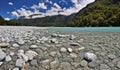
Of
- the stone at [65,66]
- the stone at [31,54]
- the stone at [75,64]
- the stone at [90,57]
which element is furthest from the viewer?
the stone at [31,54]

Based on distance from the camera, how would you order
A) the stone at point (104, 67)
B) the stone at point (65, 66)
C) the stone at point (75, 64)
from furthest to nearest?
1. the stone at point (75, 64)
2. the stone at point (65, 66)
3. the stone at point (104, 67)

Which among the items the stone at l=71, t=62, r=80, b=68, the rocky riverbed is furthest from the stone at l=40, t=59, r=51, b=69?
the stone at l=71, t=62, r=80, b=68

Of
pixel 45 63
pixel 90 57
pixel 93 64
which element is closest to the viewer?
pixel 93 64

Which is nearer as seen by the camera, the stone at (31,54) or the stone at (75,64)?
the stone at (75,64)

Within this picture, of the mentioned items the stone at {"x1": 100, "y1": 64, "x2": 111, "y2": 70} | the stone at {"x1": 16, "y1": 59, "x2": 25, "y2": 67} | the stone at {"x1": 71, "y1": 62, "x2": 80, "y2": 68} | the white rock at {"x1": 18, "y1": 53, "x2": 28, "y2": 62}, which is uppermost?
the white rock at {"x1": 18, "y1": 53, "x2": 28, "y2": 62}

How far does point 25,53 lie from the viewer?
5.29m

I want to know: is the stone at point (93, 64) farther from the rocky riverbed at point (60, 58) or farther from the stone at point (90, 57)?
the stone at point (90, 57)

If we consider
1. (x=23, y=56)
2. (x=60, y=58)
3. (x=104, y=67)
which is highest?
(x=23, y=56)

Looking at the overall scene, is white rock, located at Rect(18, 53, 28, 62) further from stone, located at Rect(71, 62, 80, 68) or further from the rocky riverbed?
stone, located at Rect(71, 62, 80, 68)

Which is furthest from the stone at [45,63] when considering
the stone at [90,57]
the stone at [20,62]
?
the stone at [90,57]

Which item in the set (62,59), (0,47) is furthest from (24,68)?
(0,47)

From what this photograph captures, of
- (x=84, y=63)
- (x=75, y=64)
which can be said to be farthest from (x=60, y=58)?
(x=84, y=63)

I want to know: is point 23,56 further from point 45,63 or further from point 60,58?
point 60,58

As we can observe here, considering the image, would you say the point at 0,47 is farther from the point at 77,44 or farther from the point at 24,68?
the point at 77,44
